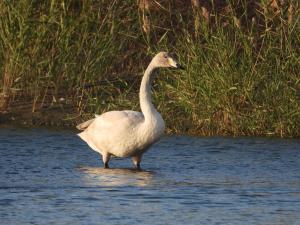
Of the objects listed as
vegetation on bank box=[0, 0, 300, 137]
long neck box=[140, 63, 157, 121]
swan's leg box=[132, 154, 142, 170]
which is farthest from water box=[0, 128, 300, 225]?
long neck box=[140, 63, 157, 121]

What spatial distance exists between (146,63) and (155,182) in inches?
271

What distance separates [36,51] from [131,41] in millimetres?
2134

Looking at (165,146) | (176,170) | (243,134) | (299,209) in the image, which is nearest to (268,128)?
(243,134)

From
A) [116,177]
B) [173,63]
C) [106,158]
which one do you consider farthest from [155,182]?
[173,63]

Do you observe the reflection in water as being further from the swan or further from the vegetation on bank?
the vegetation on bank

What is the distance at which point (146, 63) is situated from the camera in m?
19.0

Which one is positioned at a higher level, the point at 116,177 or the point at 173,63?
the point at 173,63

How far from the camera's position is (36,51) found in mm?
17016

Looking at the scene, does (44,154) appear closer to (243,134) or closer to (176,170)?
(176,170)

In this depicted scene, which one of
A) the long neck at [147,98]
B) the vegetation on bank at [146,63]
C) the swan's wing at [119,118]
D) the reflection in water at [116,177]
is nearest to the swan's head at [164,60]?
the long neck at [147,98]

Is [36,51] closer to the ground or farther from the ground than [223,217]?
farther from the ground

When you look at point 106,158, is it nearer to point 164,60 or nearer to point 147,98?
point 147,98

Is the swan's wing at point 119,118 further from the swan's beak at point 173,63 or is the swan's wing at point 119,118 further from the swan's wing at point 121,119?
the swan's beak at point 173,63

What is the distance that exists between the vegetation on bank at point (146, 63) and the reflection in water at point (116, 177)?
8.76ft
